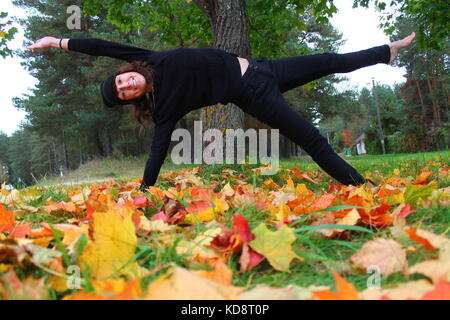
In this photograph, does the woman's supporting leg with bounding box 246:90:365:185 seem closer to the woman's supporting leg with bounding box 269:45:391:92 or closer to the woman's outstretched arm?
the woman's supporting leg with bounding box 269:45:391:92

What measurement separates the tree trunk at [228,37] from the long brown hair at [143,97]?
180 centimetres

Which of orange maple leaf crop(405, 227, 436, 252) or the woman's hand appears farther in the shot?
the woman's hand

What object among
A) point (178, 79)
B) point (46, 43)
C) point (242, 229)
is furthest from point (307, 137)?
point (46, 43)

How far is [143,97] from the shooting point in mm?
2588

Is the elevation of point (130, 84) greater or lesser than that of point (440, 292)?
greater

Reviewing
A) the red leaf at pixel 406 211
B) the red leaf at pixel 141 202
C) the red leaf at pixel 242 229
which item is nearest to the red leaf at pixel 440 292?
the red leaf at pixel 242 229

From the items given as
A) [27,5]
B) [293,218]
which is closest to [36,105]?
[27,5]

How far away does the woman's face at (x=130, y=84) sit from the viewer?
93.7 inches

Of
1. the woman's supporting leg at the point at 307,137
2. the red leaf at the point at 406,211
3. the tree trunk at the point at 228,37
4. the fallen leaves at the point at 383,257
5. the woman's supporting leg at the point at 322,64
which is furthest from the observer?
the tree trunk at the point at 228,37

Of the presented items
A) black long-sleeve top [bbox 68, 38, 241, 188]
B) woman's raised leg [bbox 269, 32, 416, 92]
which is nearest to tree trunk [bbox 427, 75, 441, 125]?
woman's raised leg [bbox 269, 32, 416, 92]

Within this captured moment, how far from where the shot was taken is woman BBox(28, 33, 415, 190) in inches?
96.1

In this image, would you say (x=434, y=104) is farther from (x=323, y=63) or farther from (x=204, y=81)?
(x=204, y=81)

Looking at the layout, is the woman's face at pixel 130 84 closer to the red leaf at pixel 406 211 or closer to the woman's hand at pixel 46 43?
the woman's hand at pixel 46 43

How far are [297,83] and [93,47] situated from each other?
1594 mm
